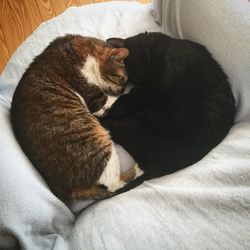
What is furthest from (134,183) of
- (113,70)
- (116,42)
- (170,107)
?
(116,42)

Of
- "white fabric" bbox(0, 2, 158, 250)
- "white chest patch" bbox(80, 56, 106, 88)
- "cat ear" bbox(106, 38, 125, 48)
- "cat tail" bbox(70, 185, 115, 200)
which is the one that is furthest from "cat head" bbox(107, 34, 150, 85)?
"cat tail" bbox(70, 185, 115, 200)

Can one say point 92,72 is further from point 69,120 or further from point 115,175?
point 115,175

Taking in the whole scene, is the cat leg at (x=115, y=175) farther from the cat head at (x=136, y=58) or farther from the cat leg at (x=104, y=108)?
the cat head at (x=136, y=58)

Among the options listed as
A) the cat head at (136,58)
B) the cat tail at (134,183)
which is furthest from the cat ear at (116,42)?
the cat tail at (134,183)

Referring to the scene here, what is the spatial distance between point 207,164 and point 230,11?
548mm

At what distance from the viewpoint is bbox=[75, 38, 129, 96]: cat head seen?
1202 mm

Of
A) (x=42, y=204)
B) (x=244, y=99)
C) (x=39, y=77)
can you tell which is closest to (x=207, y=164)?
(x=244, y=99)

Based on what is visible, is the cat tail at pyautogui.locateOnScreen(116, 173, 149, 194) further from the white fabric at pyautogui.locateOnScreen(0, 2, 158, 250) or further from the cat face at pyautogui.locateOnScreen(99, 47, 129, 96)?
the cat face at pyautogui.locateOnScreen(99, 47, 129, 96)

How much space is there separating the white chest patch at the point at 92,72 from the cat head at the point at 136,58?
0.12 meters

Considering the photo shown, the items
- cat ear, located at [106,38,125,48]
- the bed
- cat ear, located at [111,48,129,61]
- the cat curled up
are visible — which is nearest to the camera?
the bed

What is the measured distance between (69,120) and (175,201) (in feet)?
1.41

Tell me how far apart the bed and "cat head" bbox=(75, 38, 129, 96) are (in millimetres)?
315

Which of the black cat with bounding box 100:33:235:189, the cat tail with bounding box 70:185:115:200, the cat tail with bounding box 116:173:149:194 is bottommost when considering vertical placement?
the cat tail with bounding box 116:173:149:194

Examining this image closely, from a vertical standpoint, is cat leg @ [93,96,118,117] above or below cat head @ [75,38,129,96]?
below
